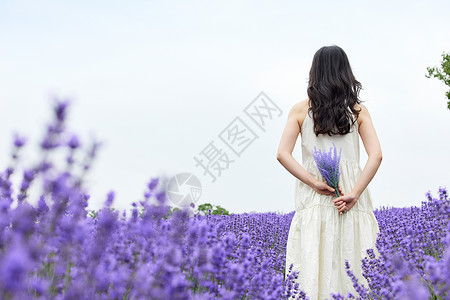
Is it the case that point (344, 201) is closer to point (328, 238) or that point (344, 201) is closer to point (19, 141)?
point (328, 238)

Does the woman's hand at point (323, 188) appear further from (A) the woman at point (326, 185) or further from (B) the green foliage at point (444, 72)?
(B) the green foliage at point (444, 72)

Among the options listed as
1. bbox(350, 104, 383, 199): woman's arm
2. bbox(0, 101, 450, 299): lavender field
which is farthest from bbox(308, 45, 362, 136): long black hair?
bbox(0, 101, 450, 299): lavender field

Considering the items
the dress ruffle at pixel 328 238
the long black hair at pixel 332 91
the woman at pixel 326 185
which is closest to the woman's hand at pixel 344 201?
Result: the woman at pixel 326 185

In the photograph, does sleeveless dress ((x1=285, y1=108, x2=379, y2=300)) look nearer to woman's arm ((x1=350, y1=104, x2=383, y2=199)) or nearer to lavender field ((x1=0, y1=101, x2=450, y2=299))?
woman's arm ((x1=350, y1=104, x2=383, y2=199))

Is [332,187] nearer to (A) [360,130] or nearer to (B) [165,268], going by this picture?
(A) [360,130]

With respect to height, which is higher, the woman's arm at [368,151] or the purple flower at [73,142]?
the woman's arm at [368,151]

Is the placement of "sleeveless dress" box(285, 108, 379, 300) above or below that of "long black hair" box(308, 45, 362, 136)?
below

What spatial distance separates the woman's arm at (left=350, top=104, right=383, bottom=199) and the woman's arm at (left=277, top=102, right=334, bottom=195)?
8.9 inches

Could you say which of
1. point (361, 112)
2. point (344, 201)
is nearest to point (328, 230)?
point (344, 201)

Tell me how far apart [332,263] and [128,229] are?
1.97 metres

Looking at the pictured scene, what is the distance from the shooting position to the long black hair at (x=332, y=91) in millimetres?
3788

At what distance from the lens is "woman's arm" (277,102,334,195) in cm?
373

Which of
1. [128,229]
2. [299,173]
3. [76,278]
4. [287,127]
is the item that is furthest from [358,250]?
[76,278]

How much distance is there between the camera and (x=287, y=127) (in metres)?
3.93
